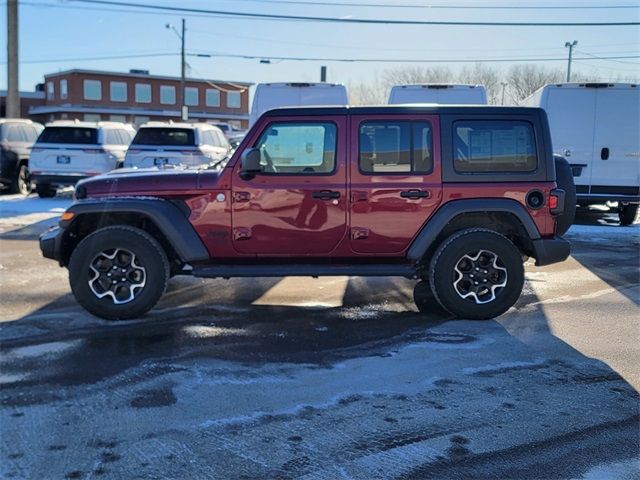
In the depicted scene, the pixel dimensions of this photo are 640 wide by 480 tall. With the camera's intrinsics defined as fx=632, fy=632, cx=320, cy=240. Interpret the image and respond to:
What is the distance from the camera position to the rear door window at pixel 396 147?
19.1 feet

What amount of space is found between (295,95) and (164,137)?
3.20 m

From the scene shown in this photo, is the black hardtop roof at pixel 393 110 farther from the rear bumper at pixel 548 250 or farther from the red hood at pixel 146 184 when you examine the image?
the rear bumper at pixel 548 250

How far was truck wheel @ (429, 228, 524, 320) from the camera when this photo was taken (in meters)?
5.81

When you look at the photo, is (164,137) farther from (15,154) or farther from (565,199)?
(565,199)

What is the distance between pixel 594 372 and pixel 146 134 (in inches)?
456

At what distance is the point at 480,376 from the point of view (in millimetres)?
4438

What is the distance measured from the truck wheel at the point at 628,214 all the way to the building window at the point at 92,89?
173 feet

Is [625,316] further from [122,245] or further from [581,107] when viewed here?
[581,107]

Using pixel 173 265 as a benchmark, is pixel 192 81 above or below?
above

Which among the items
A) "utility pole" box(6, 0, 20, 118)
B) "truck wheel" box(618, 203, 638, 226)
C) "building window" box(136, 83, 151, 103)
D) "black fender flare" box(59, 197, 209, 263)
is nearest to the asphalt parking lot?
"black fender flare" box(59, 197, 209, 263)

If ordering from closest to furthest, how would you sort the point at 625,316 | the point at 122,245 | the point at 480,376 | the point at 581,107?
1. the point at 480,376
2. the point at 122,245
3. the point at 625,316
4. the point at 581,107

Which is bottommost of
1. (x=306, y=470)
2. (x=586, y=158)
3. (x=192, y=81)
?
(x=306, y=470)

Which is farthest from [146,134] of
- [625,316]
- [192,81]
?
[192,81]

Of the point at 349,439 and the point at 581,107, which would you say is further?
the point at 581,107
